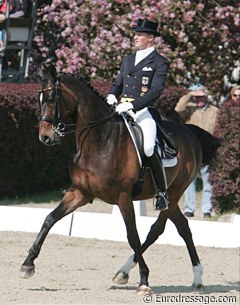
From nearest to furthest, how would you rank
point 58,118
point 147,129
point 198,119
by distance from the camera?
1. point 58,118
2. point 147,129
3. point 198,119

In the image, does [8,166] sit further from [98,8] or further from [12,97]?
[98,8]

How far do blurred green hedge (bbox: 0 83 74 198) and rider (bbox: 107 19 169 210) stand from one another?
19.3 ft

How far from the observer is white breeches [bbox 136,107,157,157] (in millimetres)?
10078

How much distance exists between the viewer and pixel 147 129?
10117 millimetres

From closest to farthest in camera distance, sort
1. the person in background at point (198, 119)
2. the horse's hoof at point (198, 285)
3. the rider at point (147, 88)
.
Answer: the rider at point (147, 88) < the horse's hoof at point (198, 285) < the person in background at point (198, 119)

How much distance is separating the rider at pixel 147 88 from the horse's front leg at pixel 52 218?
72 centimetres

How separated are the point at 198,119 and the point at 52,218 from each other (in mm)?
6482

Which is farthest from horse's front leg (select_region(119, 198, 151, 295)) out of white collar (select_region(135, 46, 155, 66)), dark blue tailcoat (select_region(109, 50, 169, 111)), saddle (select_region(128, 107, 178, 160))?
white collar (select_region(135, 46, 155, 66))

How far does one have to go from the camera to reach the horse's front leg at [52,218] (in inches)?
390

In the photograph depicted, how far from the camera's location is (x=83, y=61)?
1962cm

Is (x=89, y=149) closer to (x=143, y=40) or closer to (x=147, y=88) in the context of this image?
(x=147, y=88)

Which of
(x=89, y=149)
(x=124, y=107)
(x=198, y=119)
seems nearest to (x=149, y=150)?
(x=124, y=107)

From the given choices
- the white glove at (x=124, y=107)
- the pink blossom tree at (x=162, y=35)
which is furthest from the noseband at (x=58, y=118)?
the pink blossom tree at (x=162, y=35)

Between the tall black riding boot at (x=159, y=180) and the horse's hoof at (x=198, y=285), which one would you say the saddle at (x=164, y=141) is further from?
the horse's hoof at (x=198, y=285)
